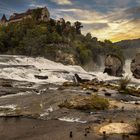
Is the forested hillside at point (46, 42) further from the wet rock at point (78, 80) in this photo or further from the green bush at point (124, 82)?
the green bush at point (124, 82)

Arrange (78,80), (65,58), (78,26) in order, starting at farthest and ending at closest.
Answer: (78,26)
(65,58)
(78,80)

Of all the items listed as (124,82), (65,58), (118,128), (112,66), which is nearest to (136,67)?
(112,66)

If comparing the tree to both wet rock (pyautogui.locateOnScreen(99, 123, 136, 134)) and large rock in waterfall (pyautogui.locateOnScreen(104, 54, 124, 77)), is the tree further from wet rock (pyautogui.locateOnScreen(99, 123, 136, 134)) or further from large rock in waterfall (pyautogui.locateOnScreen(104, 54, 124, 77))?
wet rock (pyautogui.locateOnScreen(99, 123, 136, 134))

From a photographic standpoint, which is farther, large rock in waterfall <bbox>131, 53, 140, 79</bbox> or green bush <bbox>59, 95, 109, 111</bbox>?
large rock in waterfall <bbox>131, 53, 140, 79</bbox>

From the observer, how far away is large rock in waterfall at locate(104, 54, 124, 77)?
331ft

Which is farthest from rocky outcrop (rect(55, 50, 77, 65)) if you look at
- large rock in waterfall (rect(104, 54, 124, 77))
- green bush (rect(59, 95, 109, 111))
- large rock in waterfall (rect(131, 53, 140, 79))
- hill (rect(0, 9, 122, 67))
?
green bush (rect(59, 95, 109, 111))

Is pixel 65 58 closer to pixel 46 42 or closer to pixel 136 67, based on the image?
pixel 46 42

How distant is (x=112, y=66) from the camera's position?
332ft

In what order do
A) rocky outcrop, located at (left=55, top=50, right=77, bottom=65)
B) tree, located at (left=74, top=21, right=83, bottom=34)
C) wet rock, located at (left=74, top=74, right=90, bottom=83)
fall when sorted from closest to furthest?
wet rock, located at (left=74, top=74, right=90, bottom=83) < rocky outcrop, located at (left=55, top=50, right=77, bottom=65) < tree, located at (left=74, top=21, right=83, bottom=34)

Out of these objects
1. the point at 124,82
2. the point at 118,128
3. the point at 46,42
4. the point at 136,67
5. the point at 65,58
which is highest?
the point at 46,42

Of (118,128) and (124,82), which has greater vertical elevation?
(124,82)

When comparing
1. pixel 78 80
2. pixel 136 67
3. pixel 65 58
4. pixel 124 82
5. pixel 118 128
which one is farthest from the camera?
pixel 65 58

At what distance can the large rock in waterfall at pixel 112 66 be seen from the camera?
100812mm

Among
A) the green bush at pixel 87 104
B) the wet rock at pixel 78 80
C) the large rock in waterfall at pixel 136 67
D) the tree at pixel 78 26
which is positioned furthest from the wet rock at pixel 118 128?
the tree at pixel 78 26
